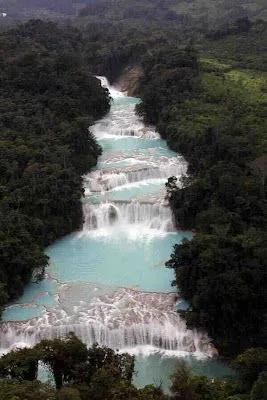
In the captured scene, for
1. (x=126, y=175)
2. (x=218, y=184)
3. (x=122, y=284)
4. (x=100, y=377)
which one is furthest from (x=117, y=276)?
(x=100, y=377)

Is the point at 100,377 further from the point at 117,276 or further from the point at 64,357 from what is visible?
the point at 117,276

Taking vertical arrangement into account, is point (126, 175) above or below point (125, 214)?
above

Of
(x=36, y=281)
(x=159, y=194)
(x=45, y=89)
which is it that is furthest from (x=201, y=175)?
(x=45, y=89)

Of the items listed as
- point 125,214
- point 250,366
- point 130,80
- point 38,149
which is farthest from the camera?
point 130,80

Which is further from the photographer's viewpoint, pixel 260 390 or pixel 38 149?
pixel 38 149

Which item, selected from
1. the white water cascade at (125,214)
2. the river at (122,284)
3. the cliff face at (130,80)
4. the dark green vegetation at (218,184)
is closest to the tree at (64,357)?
the river at (122,284)

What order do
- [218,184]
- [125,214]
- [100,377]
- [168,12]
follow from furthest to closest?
[168,12], [125,214], [218,184], [100,377]

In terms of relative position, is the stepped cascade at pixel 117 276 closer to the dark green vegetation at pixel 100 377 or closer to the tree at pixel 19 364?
the dark green vegetation at pixel 100 377

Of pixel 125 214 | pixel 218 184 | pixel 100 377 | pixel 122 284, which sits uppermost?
pixel 218 184

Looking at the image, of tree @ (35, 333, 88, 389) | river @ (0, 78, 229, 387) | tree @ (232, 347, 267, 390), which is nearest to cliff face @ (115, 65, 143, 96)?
river @ (0, 78, 229, 387)
